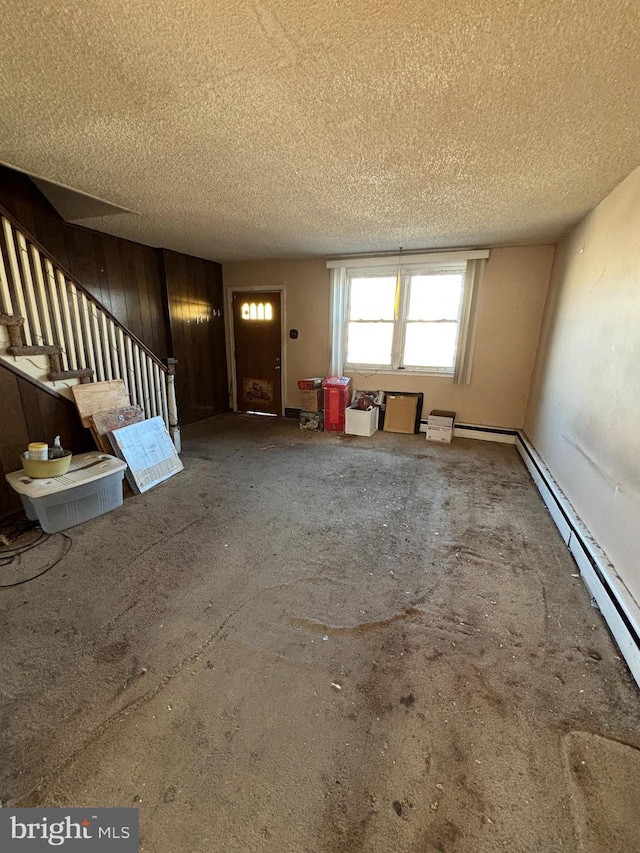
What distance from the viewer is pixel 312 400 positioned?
17.3 feet

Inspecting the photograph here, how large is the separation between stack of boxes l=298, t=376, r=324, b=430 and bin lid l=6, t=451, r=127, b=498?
2.84m

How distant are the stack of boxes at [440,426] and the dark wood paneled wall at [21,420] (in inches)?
164

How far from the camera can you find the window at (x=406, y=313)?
4.68 metres

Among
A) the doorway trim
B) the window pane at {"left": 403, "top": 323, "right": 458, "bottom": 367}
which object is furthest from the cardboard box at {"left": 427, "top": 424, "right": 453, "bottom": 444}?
the doorway trim

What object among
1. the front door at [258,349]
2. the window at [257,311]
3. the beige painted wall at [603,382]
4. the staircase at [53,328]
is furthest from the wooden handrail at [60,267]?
the beige painted wall at [603,382]

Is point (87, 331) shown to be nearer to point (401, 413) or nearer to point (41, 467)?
point (41, 467)

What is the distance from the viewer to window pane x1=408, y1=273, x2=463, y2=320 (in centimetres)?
476

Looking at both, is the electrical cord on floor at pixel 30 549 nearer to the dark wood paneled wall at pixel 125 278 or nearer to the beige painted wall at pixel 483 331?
the dark wood paneled wall at pixel 125 278

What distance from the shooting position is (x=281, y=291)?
5574 millimetres

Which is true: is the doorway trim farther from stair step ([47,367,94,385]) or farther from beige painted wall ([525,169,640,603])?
beige painted wall ([525,169,640,603])

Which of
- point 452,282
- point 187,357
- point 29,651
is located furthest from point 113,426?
point 452,282

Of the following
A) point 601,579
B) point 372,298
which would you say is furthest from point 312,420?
point 601,579

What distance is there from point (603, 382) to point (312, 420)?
3.61m

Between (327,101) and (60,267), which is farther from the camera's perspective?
(60,267)
